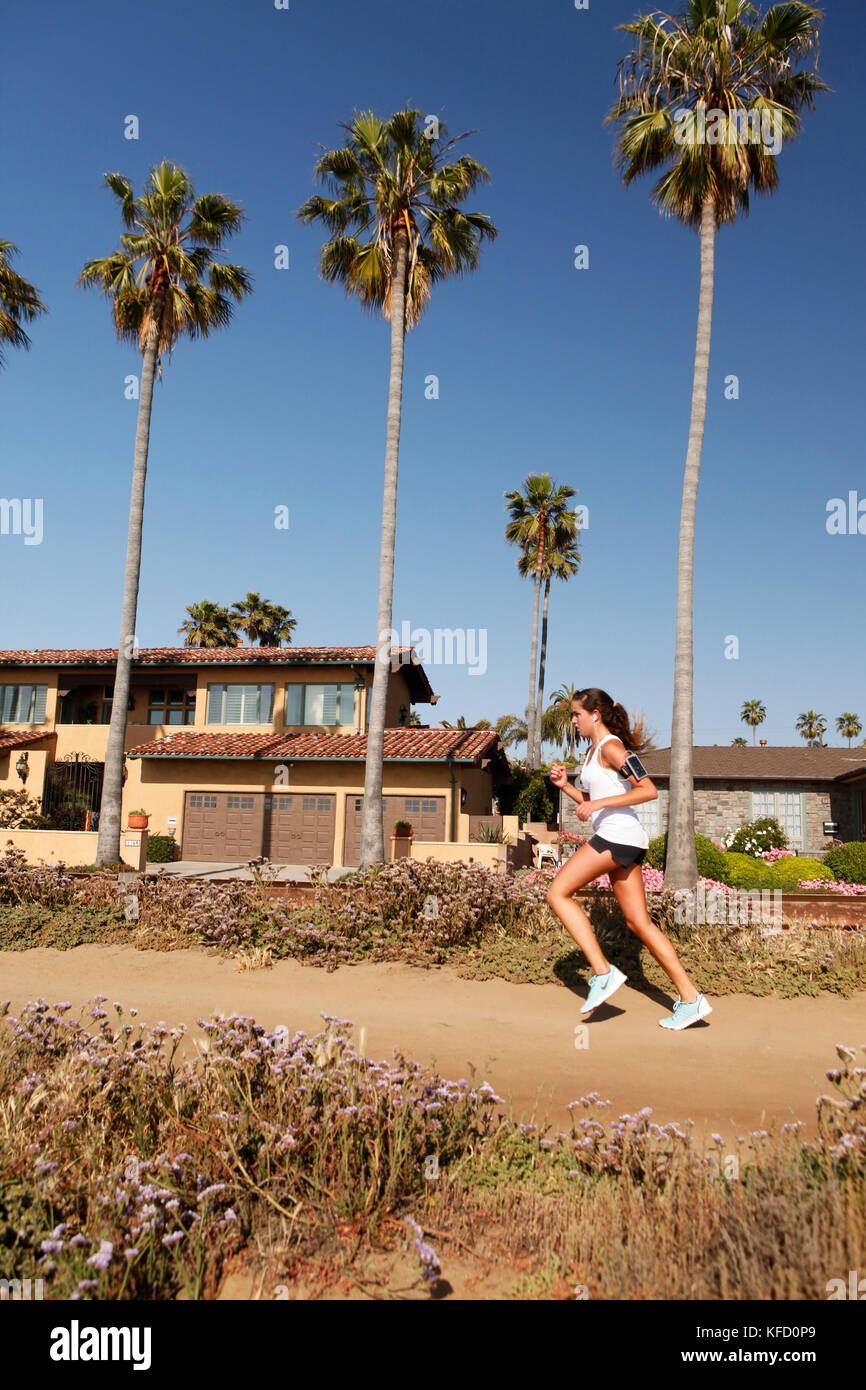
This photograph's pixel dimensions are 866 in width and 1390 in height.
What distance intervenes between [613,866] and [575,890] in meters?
0.35

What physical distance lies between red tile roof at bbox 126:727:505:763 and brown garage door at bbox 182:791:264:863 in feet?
4.73

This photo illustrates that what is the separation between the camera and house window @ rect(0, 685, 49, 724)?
28.0 m

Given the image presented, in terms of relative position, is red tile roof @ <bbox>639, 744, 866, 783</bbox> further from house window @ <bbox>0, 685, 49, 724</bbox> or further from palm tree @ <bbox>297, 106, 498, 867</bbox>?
house window @ <bbox>0, 685, 49, 724</bbox>

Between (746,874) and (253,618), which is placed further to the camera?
(253,618)

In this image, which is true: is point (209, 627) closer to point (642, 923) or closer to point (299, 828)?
point (299, 828)

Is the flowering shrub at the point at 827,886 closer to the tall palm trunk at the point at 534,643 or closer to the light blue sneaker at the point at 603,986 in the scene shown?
the light blue sneaker at the point at 603,986

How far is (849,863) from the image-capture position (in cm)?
1919

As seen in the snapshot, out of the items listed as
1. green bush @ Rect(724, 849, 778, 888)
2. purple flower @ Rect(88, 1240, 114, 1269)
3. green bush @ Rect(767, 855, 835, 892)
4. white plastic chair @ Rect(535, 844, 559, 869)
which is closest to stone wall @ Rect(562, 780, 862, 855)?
white plastic chair @ Rect(535, 844, 559, 869)

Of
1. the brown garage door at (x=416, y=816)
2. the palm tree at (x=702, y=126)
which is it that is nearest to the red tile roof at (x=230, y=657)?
the brown garage door at (x=416, y=816)

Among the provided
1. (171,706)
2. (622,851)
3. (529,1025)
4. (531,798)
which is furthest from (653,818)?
(622,851)

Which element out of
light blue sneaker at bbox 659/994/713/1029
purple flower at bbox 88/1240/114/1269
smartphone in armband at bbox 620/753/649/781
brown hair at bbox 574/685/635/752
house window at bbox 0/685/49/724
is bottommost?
light blue sneaker at bbox 659/994/713/1029

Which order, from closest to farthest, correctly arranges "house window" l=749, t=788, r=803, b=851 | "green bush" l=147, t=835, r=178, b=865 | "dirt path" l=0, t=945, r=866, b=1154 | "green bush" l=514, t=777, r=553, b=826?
"dirt path" l=0, t=945, r=866, b=1154 < "green bush" l=147, t=835, r=178, b=865 < "house window" l=749, t=788, r=803, b=851 < "green bush" l=514, t=777, r=553, b=826

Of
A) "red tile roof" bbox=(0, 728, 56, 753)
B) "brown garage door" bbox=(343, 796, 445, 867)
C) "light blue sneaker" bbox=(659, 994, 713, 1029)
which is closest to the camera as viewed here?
"light blue sneaker" bbox=(659, 994, 713, 1029)

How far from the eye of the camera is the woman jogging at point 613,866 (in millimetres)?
5637
